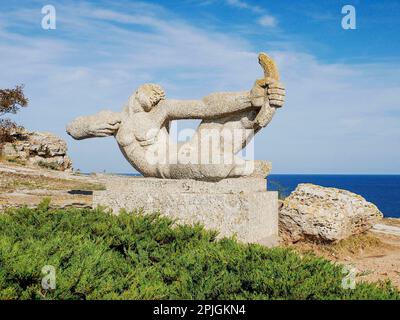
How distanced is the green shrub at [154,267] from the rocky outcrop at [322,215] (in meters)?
2.56

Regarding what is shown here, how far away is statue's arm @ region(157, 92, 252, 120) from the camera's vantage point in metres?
6.17

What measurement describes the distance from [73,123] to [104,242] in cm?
290

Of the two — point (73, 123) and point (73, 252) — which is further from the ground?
point (73, 123)

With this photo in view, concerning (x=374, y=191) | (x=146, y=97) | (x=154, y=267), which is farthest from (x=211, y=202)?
(x=374, y=191)

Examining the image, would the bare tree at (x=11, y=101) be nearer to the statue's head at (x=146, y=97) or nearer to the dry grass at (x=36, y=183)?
the dry grass at (x=36, y=183)

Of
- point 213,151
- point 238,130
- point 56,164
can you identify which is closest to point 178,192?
point 213,151

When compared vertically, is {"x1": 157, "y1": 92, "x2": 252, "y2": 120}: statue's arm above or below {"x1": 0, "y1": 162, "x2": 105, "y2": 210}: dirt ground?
above

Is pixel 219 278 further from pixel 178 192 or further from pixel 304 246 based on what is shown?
pixel 304 246

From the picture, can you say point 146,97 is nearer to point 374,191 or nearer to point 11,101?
point 11,101

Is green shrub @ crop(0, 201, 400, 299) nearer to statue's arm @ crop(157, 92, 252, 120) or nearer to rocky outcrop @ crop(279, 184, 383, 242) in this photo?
statue's arm @ crop(157, 92, 252, 120)

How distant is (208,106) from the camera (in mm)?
6398

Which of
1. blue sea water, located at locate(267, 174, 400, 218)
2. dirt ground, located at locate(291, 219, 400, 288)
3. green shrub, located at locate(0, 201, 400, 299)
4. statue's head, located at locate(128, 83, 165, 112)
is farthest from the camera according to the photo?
blue sea water, located at locate(267, 174, 400, 218)

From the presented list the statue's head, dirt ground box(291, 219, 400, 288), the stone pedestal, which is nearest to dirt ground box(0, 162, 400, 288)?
dirt ground box(291, 219, 400, 288)
